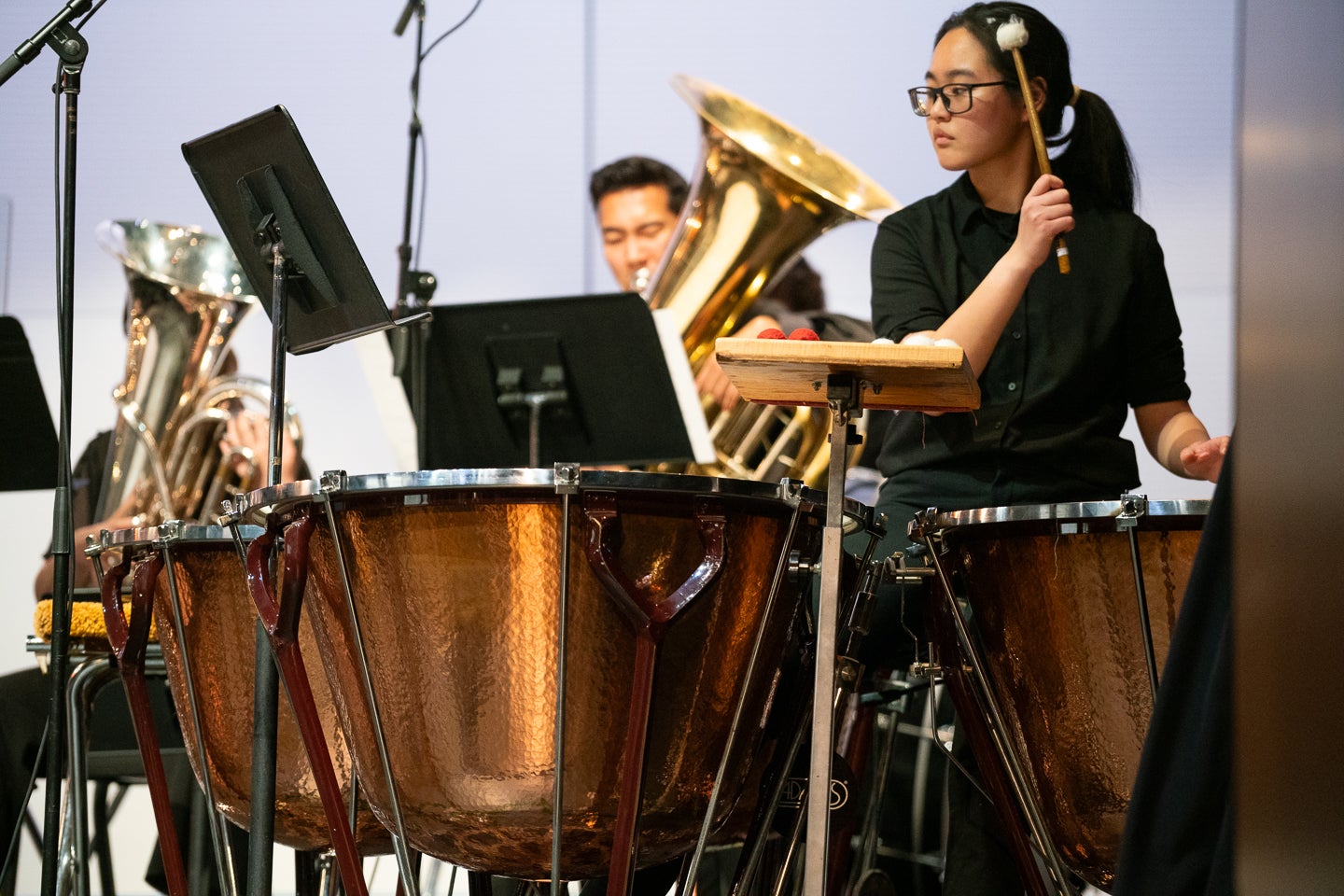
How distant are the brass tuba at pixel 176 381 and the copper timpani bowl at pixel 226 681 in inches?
72.1

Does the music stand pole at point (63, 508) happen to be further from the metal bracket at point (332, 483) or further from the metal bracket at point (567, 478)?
the metal bracket at point (567, 478)

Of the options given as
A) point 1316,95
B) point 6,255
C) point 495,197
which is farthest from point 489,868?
point 6,255

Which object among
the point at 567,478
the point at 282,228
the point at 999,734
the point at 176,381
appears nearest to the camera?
the point at 567,478

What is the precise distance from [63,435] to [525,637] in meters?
0.83

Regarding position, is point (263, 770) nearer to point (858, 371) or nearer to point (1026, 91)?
point (858, 371)

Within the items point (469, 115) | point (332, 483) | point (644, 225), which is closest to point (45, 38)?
point (332, 483)

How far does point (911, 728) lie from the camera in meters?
2.95

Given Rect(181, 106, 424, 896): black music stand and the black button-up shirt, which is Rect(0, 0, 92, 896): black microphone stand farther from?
the black button-up shirt

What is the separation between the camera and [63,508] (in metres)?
1.88

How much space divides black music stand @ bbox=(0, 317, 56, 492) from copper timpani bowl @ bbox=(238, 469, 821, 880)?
1.06m

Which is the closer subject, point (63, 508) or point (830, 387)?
point (830, 387)

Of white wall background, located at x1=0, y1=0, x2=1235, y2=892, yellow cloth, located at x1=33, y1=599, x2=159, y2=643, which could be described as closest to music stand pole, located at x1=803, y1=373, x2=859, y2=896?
yellow cloth, located at x1=33, y1=599, x2=159, y2=643

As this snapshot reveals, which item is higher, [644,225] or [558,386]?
[644,225]

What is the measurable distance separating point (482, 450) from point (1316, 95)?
2.31 metres
